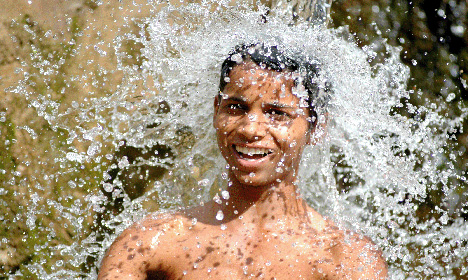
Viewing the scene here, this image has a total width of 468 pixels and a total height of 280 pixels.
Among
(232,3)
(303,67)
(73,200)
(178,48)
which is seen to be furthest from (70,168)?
(303,67)

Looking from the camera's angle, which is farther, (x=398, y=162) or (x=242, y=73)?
(x=398, y=162)

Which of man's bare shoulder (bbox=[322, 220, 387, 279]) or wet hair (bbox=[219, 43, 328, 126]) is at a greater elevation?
wet hair (bbox=[219, 43, 328, 126])

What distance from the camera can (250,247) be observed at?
2.31 meters

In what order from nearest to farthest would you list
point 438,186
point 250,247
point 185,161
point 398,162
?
1. point 250,247
2. point 185,161
3. point 398,162
4. point 438,186

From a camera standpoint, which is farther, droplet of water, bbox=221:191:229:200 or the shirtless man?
droplet of water, bbox=221:191:229:200

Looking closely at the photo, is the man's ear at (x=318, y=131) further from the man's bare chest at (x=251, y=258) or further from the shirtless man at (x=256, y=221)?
the man's bare chest at (x=251, y=258)

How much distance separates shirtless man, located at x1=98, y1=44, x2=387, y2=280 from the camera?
7.41 feet

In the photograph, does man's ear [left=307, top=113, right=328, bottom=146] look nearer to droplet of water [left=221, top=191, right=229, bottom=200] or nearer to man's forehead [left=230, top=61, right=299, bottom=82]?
man's forehead [left=230, top=61, right=299, bottom=82]

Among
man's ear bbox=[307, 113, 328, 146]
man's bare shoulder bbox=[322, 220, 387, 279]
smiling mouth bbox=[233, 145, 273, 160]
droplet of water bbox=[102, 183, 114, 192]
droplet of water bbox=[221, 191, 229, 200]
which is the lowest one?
droplet of water bbox=[102, 183, 114, 192]

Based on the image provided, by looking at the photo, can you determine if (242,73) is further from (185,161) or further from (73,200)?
(73,200)

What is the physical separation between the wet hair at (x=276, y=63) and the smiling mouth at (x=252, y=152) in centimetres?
28

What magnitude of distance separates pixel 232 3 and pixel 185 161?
3.13 feet

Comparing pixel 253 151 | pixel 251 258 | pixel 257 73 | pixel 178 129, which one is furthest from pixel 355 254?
pixel 178 129

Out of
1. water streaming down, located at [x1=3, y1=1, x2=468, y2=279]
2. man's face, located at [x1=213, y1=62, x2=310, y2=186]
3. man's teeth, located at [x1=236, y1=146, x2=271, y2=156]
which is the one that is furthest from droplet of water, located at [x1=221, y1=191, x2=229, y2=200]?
water streaming down, located at [x1=3, y1=1, x2=468, y2=279]
